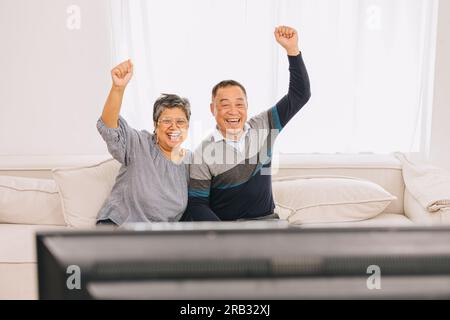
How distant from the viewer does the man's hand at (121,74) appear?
5.62ft

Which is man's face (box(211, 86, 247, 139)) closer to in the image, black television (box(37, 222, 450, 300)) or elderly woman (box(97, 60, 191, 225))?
elderly woman (box(97, 60, 191, 225))

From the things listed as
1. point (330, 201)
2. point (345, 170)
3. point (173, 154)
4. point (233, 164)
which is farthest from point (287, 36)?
point (345, 170)

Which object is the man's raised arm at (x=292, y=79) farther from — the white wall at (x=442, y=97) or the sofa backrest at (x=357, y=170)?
the white wall at (x=442, y=97)

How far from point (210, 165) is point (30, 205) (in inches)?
37.5

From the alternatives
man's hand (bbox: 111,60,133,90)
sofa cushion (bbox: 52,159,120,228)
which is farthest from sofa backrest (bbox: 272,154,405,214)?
man's hand (bbox: 111,60,133,90)

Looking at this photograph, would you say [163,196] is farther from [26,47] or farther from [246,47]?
[26,47]

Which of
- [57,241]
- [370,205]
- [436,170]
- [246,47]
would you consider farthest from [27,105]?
[57,241]

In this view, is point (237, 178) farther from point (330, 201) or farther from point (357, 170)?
point (357, 170)

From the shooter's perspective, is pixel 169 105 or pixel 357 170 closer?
pixel 169 105

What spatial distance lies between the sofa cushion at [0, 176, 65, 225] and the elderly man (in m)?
0.74

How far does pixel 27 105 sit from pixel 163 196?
6.25 feet

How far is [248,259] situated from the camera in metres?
0.47

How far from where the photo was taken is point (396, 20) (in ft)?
10.8
